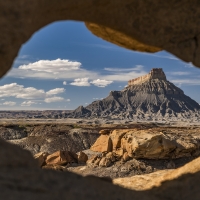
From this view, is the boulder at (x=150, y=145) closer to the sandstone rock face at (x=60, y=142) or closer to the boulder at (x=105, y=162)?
the boulder at (x=105, y=162)

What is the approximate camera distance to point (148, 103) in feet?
455

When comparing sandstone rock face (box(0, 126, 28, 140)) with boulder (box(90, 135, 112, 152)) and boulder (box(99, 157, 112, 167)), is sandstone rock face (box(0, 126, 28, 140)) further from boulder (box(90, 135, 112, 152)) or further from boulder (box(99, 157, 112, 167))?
boulder (box(99, 157, 112, 167))

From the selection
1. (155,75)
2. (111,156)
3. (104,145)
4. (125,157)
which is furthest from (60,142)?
(155,75)

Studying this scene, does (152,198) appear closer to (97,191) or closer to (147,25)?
(97,191)

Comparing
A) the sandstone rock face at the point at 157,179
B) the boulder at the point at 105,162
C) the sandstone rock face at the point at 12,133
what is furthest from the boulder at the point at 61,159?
the sandstone rock face at the point at 12,133

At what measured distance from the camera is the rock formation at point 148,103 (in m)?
131

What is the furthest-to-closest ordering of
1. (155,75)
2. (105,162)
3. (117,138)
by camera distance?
(155,75), (117,138), (105,162)

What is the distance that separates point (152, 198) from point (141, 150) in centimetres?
1202

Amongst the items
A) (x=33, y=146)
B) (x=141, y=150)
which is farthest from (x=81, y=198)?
(x=33, y=146)

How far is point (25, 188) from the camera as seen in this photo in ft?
14.7

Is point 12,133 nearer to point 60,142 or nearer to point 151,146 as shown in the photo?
point 60,142

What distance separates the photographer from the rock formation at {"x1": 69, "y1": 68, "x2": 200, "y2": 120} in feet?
429

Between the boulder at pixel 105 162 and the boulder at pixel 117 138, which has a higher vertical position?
the boulder at pixel 117 138

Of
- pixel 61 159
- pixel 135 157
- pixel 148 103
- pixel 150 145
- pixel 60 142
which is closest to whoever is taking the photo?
pixel 150 145
